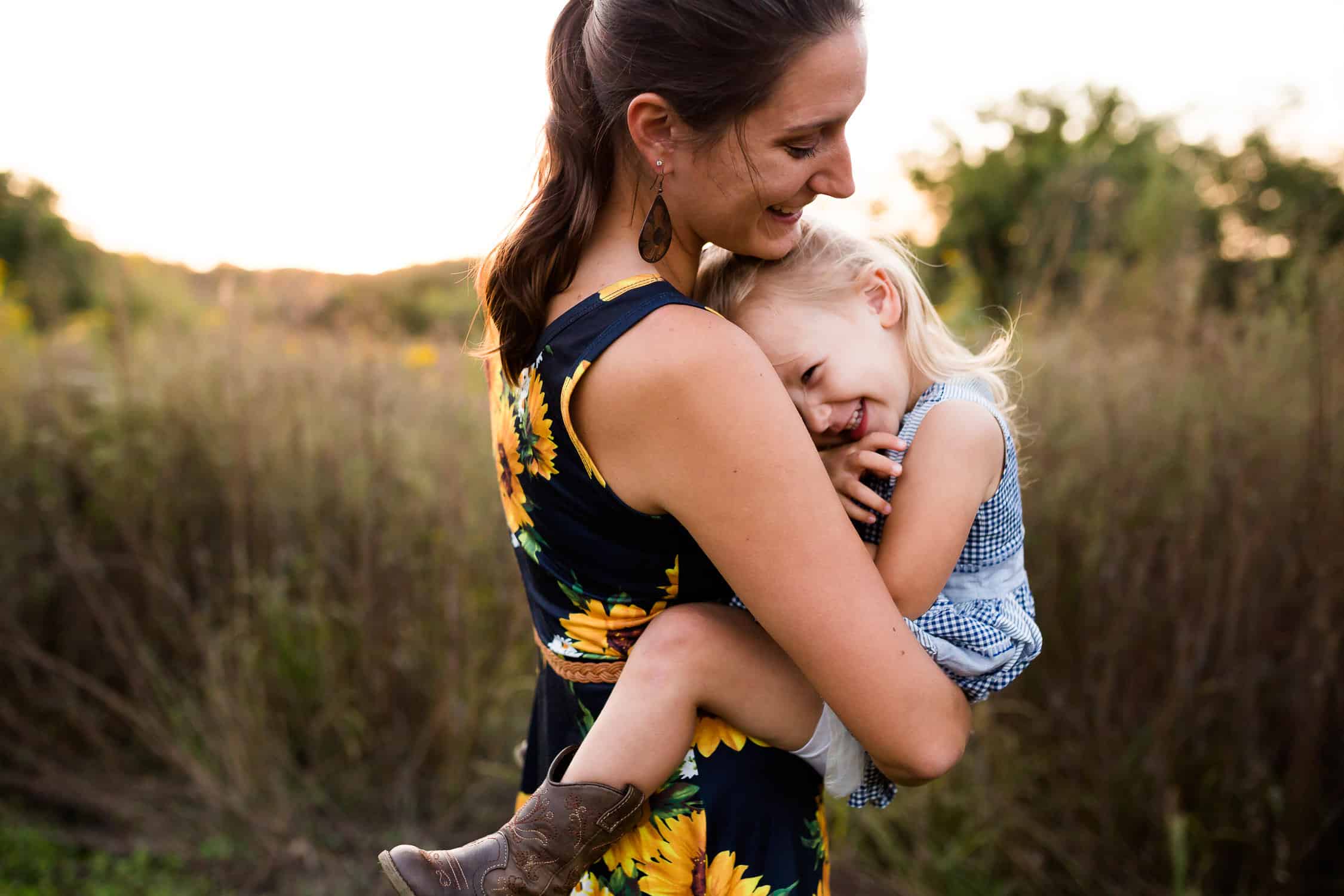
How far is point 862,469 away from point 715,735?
1.35ft

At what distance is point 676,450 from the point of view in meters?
1.07

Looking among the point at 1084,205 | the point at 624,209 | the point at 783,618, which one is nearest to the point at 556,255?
the point at 624,209

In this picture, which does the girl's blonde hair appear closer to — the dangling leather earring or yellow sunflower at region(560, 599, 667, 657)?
the dangling leather earring

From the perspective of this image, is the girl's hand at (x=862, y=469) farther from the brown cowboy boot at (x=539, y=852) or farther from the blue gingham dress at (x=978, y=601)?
the brown cowboy boot at (x=539, y=852)

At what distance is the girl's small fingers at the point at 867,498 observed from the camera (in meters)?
1.29

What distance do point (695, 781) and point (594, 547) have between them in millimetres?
335

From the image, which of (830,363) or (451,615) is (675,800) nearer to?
(830,363)

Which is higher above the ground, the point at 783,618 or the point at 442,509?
the point at 783,618

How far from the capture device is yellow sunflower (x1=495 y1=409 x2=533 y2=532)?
129cm

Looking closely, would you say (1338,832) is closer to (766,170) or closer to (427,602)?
(766,170)

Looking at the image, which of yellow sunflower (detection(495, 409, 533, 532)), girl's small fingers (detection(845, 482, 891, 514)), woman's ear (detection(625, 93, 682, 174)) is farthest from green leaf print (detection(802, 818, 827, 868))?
woman's ear (detection(625, 93, 682, 174))

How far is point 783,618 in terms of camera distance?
3.62 feet

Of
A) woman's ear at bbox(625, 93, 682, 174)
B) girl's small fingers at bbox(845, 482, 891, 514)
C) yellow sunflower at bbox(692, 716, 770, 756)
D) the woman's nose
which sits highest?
woman's ear at bbox(625, 93, 682, 174)

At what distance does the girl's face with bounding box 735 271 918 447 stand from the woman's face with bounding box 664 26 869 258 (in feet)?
0.59
